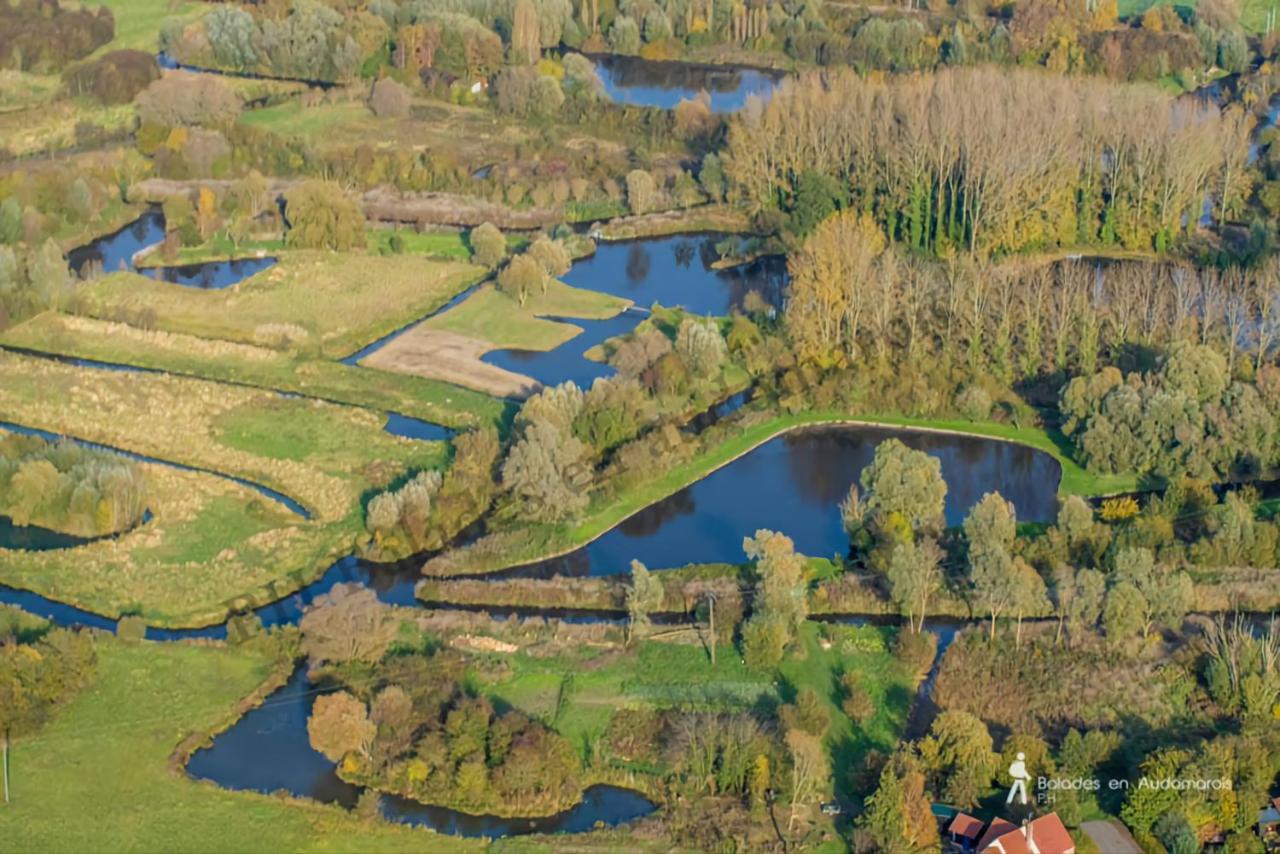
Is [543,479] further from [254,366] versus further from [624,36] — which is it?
[624,36]

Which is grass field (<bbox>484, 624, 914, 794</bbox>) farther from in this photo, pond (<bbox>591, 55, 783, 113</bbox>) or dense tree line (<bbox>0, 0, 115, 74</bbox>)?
dense tree line (<bbox>0, 0, 115, 74</bbox>)

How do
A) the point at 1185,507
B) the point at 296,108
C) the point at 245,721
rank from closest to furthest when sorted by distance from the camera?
the point at 245,721 → the point at 1185,507 → the point at 296,108

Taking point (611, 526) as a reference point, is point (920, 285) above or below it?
above

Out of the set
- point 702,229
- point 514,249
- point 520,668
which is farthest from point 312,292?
point 520,668

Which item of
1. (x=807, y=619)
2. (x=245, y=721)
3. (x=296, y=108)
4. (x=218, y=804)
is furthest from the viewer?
(x=296, y=108)

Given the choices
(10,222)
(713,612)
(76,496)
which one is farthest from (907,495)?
(10,222)

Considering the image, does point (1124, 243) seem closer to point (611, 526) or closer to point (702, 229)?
point (702, 229)

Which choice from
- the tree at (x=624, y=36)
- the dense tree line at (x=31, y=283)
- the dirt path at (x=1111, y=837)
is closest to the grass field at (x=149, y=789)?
the dirt path at (x=1111, y=837)
